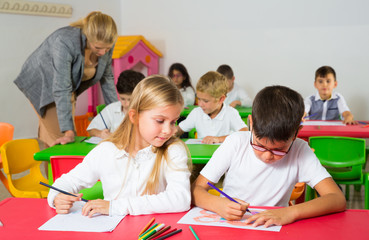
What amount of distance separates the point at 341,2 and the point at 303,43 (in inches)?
26.5

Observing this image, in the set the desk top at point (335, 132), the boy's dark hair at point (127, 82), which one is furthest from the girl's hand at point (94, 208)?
the desk top at point (335, 132)

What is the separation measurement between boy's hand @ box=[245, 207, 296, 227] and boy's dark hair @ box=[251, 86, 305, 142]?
0.24 m

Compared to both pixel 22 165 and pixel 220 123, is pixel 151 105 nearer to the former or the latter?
pixel 22 165

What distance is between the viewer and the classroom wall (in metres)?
5.18

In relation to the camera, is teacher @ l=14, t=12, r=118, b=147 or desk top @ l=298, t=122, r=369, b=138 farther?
desk top @ l=298, t=122, r=369, b=138

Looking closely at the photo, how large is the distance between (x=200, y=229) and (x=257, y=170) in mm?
473

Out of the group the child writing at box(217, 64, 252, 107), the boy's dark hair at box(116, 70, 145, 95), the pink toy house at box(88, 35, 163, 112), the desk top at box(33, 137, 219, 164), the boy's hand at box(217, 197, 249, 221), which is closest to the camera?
the boy's hand at box(217, 197, 249, 221)

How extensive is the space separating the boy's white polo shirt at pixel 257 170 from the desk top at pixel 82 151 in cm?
54

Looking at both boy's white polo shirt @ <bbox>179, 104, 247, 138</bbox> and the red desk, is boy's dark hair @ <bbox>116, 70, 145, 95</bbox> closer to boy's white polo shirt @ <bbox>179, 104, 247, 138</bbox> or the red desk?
boy's white polo shirt @ <bbox>179, 104, 247, 138</bbox>

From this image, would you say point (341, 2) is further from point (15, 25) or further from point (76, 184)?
point (76, 184)

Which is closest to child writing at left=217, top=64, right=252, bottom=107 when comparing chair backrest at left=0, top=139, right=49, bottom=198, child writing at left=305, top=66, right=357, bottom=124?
child writing at left=305, top=66, right=357, bottom=124

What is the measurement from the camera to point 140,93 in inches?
57.5

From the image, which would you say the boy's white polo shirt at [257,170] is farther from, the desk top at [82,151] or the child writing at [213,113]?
the child writing at [213,113]

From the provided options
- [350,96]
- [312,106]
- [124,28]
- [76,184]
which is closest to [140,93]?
[76,184]
